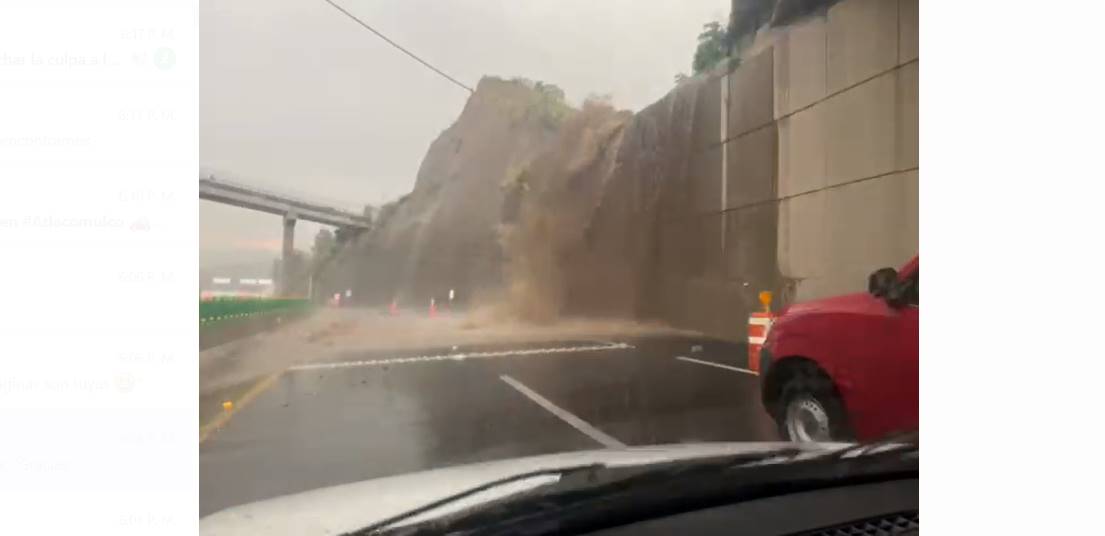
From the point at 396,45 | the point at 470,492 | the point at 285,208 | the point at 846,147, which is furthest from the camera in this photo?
the point at 846,147

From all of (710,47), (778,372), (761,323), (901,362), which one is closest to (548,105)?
(710,47)

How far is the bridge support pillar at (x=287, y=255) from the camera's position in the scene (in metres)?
2.20

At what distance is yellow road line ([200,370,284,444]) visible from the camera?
1917mm

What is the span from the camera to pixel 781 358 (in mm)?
2900

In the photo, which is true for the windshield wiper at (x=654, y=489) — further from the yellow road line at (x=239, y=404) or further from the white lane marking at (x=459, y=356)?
the white lane marking at (x=459, y=356)

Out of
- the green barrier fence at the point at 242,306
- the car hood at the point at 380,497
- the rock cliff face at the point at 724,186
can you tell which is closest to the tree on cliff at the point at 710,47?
the rock cliff face at the point at 724,186

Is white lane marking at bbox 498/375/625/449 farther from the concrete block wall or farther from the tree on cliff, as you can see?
the tree on cliff

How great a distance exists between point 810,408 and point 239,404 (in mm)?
1932

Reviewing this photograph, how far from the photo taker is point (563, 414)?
→ 2566 mm

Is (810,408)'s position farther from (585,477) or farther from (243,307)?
(243,307)

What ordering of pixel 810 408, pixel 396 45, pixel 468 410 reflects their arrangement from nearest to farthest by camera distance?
pixel 396 45, pixel 468 410, pixel 810 408
